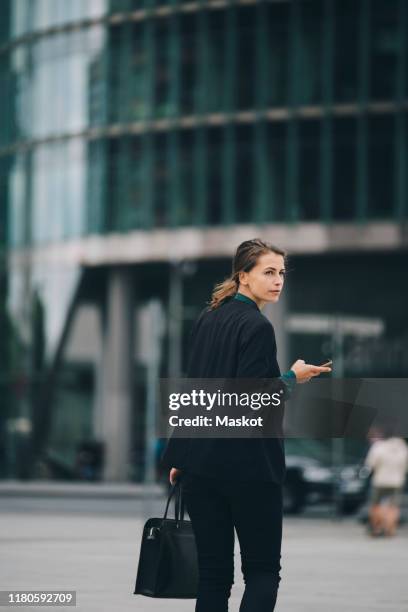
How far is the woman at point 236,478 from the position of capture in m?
5.71

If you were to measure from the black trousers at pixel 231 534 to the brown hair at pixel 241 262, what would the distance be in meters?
0.70

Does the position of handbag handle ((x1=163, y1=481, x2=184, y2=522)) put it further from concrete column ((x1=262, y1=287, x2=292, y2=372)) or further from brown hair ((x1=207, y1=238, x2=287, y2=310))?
concrete column ((x1=262, y1=287, x2=292, y2=372))

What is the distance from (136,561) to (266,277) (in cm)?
745

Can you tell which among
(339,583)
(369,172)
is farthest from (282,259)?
(369,172)

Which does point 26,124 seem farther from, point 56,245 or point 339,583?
point 339,583

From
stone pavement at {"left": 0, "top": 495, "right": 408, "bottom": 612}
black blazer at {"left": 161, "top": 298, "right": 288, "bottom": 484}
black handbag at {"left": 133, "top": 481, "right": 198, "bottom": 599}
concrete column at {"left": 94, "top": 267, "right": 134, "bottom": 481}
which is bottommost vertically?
stone pavement at {"left": 0, "top": 495, "right": 408, "bottom": 612}

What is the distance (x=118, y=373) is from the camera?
48.4 m

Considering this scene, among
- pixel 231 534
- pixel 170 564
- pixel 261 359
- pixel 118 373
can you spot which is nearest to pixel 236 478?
Answer: pixel 231 534

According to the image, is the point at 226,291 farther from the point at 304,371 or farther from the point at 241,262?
the point at 304,371

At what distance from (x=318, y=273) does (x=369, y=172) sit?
12.2 ft

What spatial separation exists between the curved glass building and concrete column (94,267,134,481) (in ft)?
0.17

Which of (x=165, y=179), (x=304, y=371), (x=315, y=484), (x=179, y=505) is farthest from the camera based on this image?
(x=165, y=179)

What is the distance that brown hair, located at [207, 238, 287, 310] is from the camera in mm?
6027

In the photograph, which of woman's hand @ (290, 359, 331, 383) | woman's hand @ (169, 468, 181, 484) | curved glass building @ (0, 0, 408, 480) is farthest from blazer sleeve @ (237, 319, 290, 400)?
curved glass building @ (0, 0, 408, 480)
